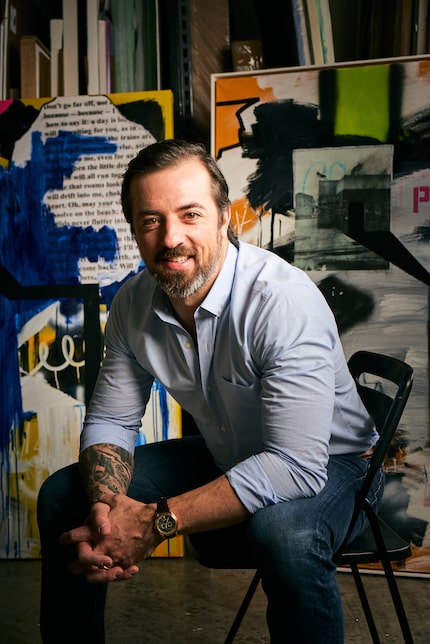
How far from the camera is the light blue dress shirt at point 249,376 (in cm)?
135

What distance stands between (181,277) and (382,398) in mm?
604

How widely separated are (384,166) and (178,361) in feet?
4.15

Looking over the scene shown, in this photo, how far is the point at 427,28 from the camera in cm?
243

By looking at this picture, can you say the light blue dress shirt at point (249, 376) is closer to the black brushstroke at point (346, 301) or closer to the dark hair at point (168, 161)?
the dark hair at point (168, 161)

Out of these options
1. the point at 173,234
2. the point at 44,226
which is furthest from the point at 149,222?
the point at 44,226

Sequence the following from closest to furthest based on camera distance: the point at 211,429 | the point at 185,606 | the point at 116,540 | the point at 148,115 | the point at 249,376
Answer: the point at 116,540 → the point at 249,376 → the point at 211,429 → the point at 185,606 → the point at 148,115

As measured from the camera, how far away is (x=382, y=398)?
1608mm

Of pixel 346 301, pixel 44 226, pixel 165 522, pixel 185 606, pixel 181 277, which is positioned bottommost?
pixel 185 606

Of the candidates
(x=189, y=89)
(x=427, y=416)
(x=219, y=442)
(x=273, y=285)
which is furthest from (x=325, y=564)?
(x=189, y=89)

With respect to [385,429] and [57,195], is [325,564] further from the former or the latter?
[57,195]

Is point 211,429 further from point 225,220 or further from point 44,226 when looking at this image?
point 44,226

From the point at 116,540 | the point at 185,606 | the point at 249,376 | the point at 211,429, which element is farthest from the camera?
the point at 185,606

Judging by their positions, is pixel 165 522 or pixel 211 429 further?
pixel 211 429

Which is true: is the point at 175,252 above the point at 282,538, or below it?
above
